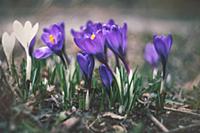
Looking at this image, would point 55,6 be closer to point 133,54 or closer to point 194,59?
point 133,54

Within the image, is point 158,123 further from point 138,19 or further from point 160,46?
point 138,19

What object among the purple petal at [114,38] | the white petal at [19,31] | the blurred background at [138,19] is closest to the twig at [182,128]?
the purple petal at [114,38]

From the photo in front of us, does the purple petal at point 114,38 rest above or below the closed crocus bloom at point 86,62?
above

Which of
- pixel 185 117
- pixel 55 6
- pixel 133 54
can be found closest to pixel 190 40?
pixel 133 54

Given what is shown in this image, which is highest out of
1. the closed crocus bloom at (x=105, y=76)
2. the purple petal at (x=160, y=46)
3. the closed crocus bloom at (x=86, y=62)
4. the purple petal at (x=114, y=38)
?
the purple petal at (x=114, y=38)

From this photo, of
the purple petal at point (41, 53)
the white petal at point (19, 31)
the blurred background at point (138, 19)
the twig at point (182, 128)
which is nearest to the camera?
the twig at point (182, 128)

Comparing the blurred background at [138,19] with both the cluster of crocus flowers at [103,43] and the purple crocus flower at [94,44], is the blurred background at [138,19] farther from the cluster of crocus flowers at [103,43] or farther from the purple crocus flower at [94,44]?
the purple crocus flower at [94,44]
